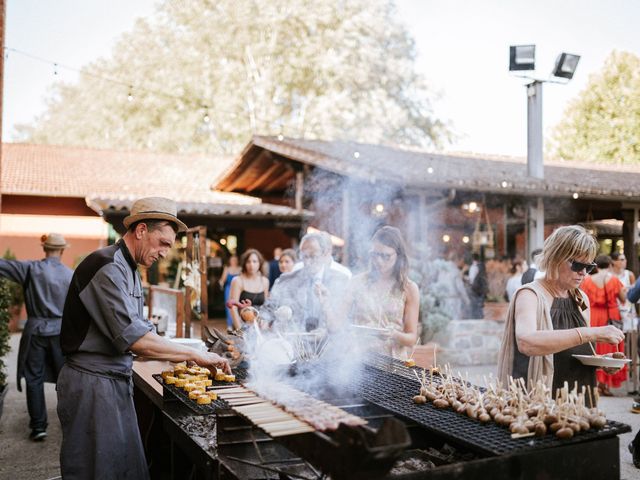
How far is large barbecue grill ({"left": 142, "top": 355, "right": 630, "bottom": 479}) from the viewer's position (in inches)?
75.3

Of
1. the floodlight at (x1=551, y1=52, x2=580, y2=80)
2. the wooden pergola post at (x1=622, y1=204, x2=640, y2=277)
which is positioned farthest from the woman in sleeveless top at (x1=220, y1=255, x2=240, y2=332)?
the wooden pergola post at (x1=622, y1=204, x2=640, y2=277)

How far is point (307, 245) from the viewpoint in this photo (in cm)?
601

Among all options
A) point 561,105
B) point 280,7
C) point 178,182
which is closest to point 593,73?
point 561,105

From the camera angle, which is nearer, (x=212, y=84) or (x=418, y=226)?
(x=418, y=226)

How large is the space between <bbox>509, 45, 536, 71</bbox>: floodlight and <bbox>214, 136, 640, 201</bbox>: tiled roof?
2.30 m

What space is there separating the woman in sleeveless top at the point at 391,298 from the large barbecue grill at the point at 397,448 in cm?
109

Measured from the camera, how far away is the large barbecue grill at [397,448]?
75.3 inches

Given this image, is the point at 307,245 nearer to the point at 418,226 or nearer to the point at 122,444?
the point at 122,444

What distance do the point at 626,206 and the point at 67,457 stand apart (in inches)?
540

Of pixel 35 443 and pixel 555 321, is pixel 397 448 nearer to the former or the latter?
pixel 555 321

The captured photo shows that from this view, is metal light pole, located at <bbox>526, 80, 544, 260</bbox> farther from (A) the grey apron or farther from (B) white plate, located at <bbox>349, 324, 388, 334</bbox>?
(A) the grey apron

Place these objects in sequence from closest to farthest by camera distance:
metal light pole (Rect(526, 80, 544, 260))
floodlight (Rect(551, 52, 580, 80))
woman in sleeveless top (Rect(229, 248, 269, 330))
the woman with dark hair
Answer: woman in sleeveless top (Rect(229, 248, 269, 330)) < the woman with dark hair < metal light pole (Rect(526, 80, 544, 260)) < floodlight (Rect(551, 52, 580, 80))

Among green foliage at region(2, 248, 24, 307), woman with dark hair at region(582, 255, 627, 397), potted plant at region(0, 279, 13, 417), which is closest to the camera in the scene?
potted plant at region(0, 279, 13, 417)

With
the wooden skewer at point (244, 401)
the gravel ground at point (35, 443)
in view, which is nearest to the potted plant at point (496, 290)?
the gravel ground at point (35, 443)
